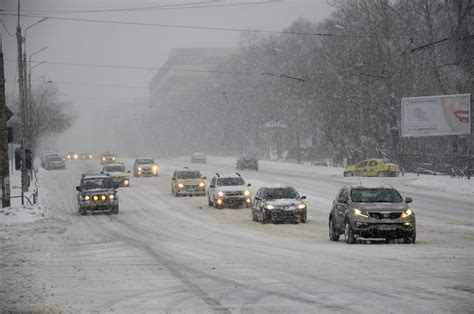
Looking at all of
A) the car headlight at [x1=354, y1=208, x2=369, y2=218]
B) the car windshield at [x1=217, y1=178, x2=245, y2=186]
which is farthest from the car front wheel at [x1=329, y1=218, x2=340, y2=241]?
the car windshield at [x1=217, y1=178, x2=245, y2=186]

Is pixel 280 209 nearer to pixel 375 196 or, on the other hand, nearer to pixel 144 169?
pixel 375 196

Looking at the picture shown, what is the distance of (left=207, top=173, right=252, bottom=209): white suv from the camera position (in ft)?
122

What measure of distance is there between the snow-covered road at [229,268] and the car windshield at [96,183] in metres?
5.13

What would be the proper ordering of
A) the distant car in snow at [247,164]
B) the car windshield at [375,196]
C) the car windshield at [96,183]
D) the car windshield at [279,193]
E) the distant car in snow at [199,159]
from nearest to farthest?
the car windshield at [375,196] < the car windshield at [279,193] < the car windshield at [96,183] < the distant car in snow at [247,164] < the distant car in snow at [199,159]

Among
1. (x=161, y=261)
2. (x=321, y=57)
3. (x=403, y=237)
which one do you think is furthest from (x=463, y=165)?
(x=161, y=261)

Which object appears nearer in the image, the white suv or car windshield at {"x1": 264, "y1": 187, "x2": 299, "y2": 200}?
car windshield at {"x1": 264, "y1": 187, "x2": 299, "y2": 200}

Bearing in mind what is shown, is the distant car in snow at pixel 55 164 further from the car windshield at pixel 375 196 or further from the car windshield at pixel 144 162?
the car windshield at pixel 375 196

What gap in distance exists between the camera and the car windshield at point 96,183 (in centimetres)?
3672

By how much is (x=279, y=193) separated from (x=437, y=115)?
32.3m

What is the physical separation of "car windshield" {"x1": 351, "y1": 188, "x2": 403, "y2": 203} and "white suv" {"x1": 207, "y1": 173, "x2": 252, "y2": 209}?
51.8 feet

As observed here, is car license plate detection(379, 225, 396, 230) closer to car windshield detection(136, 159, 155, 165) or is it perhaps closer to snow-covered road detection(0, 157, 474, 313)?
snow-covered road detection(0, 157, 474, 313)

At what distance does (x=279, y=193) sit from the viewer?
30.8 metres

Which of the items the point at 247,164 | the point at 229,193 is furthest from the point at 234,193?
the point at 247,164

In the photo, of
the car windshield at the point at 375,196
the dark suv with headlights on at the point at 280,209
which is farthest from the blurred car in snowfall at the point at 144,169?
the car windshield at the point at 375,196
